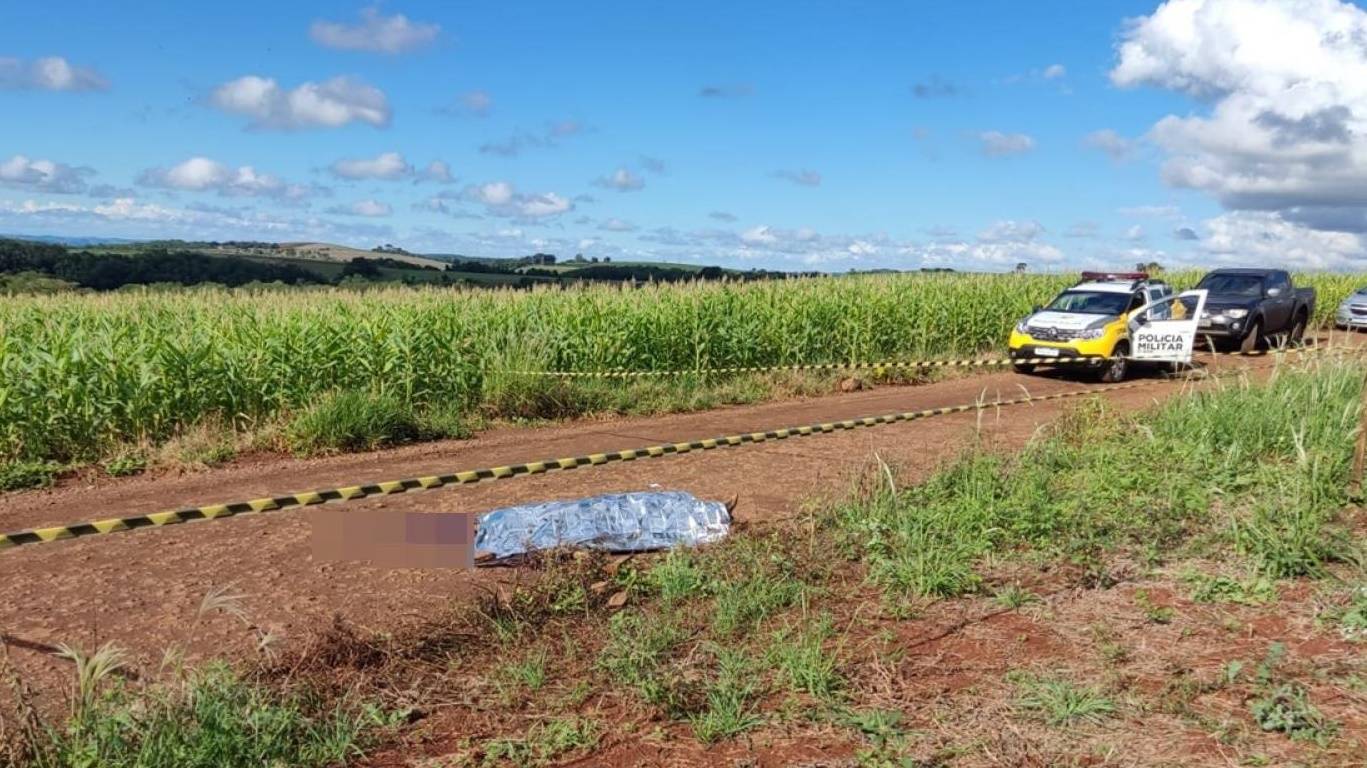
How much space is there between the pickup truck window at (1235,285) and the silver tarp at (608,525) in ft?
62.8

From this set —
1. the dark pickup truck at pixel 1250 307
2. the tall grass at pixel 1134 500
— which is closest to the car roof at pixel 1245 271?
the dark pickup truck at pixel 1250 307

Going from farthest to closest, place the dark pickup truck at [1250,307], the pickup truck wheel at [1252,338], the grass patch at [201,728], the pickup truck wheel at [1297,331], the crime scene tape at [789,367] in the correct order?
the pickup truck wheel at [1297,331], the pickup truck wheel at [1252,338], the dark pickup truck at [1250,307], the crime scene tape at [789,367], the grass patch at [201,728]

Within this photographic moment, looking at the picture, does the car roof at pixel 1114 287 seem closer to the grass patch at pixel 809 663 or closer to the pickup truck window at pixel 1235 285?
the pickup truck window at pixel 1235 285

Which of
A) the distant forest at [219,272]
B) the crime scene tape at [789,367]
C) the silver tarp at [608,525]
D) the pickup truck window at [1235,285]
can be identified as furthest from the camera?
the pickup truck window at [1235,285]

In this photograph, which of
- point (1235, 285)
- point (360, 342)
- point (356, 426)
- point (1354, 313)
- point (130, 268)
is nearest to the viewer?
point (356, 426)

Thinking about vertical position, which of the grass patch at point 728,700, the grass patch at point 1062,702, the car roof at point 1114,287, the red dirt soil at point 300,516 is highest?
the car roof at point 1114,287

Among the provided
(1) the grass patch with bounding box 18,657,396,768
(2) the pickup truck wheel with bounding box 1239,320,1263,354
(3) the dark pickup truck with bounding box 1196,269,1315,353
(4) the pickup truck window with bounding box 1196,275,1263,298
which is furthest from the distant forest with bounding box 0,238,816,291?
(1) the grass patch with bounding box 18,657,396,768

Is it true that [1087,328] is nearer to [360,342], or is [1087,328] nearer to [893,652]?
[360,342]

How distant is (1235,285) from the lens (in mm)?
22453

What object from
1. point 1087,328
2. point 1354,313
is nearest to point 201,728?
point 1087,328

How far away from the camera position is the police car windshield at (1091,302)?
17.4m

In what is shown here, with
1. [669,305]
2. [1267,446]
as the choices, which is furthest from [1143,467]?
[669,305]

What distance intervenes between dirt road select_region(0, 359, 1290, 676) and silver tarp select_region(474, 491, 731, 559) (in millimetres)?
349

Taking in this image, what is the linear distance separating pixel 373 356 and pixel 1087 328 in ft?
37.8
